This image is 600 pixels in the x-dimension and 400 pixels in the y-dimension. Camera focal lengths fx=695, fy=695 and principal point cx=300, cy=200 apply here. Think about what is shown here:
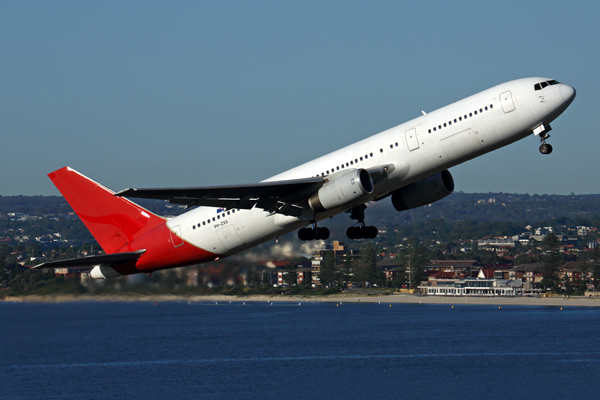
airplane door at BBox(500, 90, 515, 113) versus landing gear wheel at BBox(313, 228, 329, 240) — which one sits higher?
airplane door at BBox(500, 90, 515, 113)

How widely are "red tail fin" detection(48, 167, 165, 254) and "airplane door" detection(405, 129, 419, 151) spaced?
17058 millimetres

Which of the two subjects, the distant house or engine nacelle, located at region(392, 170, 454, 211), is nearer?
engine nacelle, located at region(392, 170, 454, 211)

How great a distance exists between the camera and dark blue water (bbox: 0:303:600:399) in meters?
60.9

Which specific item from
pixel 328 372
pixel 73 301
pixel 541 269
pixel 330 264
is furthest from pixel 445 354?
pixel 541 269

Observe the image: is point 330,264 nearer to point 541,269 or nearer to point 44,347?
point 541,269

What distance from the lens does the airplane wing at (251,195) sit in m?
33.3

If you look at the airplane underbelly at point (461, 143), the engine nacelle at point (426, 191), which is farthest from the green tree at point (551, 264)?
the airplane underbelly at point (461, 143)

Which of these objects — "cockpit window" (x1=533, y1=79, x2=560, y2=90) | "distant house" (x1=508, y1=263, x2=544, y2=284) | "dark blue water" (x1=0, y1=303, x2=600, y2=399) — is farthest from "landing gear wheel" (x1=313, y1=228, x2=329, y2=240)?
"distant house" (x1=508, y1=263, x2=544, y2=284)

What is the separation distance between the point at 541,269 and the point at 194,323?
94.4 meters

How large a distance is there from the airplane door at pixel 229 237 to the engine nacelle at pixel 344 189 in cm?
600

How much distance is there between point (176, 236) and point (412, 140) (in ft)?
49.7

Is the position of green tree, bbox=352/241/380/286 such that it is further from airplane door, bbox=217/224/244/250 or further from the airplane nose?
the airplane nose

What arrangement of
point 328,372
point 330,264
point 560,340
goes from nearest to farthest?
point 328,372 < point 560,340 < point 330,264

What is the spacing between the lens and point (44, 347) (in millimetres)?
58500
